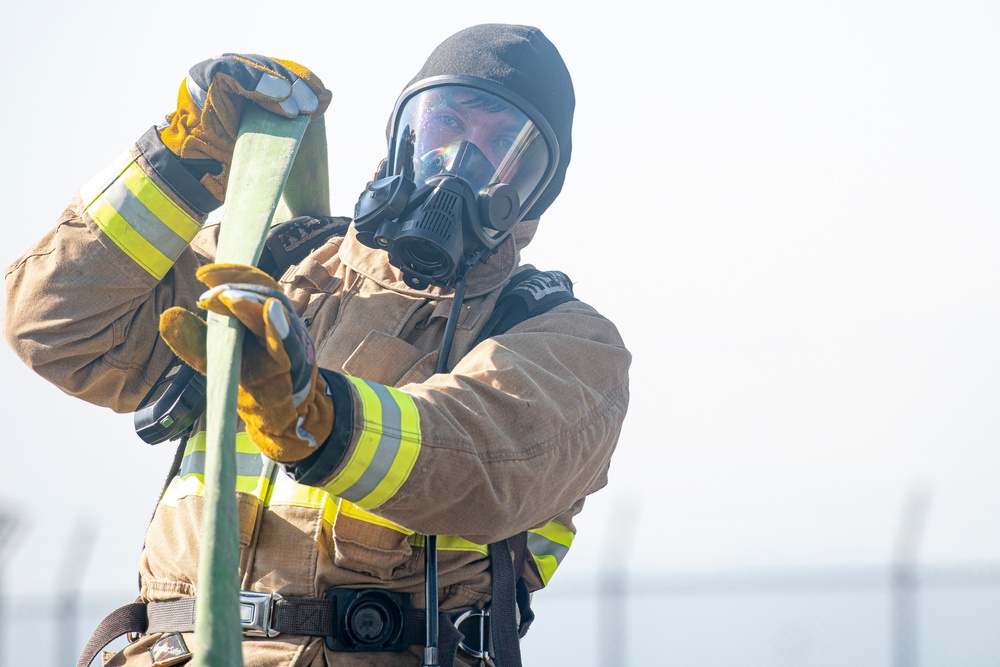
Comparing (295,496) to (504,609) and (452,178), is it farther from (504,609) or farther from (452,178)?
(452,178)

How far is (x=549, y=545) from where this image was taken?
2967 mm

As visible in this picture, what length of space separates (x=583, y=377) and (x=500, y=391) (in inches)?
12.1

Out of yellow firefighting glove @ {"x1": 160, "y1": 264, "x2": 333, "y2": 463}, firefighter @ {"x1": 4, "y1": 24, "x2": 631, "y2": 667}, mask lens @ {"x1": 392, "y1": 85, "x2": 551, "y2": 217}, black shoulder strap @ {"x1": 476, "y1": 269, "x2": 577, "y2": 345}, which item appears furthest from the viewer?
mask lens @ {"x1": 392, "y1": 85, "x2": 551, "y2": 217}

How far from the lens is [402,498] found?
6.99 feet

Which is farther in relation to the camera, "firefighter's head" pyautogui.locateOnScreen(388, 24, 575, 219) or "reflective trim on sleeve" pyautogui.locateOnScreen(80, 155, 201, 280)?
"firefighter's head" pyautogui.locateOnScreen(388, 24, 575, 219)

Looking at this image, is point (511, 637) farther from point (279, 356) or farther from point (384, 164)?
point (384, 164)

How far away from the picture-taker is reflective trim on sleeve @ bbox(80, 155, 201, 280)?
264 centimetres

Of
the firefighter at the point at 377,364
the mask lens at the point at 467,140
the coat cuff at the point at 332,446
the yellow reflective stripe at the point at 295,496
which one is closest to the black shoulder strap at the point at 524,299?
the firefighter at the point at 377,364

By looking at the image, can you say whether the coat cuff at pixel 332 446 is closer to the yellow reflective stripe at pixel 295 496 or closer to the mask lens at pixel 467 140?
the yellow reflective stripe at pixel 295 496

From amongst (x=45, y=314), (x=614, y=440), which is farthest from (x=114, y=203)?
(x=614, y=440)

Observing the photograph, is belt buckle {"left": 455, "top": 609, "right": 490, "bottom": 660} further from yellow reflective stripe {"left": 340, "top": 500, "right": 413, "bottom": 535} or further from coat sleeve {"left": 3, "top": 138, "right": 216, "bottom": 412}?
coat sleeve {"left": 3, "top": 138, "right": 216, "bottom": 412}

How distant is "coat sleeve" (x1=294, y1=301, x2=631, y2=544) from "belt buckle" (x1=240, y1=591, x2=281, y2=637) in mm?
428

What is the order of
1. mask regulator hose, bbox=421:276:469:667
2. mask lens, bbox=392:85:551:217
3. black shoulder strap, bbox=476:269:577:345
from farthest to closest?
mask lens, bbox=392:85:551:217, black shoulder strap, bbox=476:269:577:345, mask regulator hose, bbox=421:276:469:667

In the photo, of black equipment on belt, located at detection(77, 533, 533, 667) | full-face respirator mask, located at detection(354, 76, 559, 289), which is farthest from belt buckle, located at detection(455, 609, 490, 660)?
full-face respirator mask, located at detection(354, 76, 559, 289)
